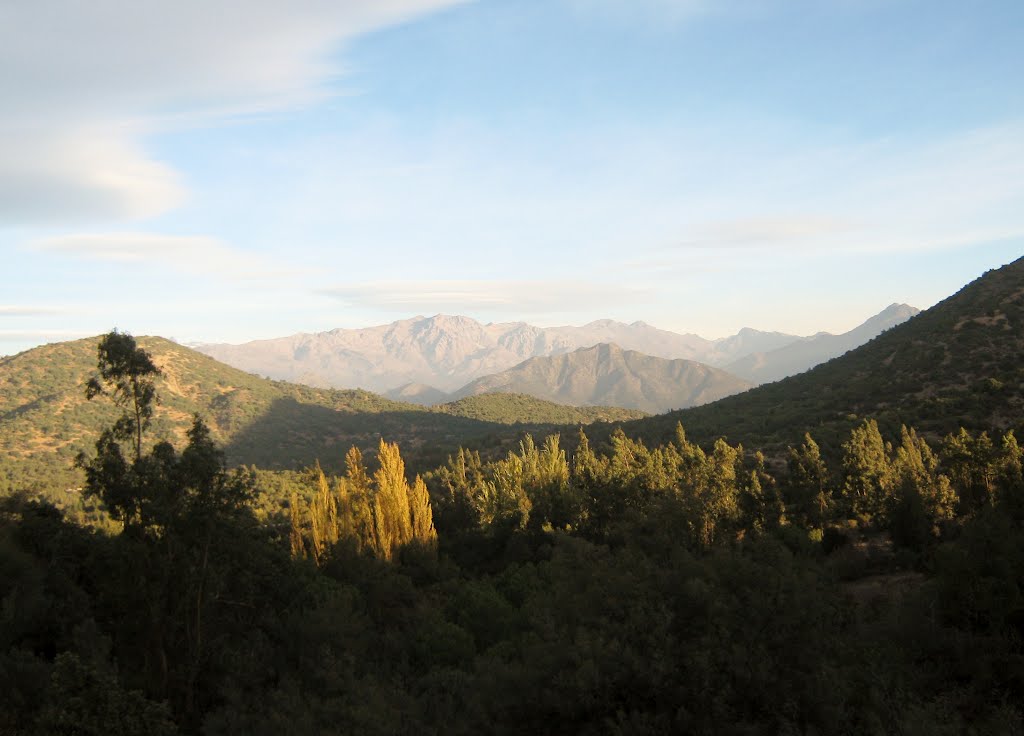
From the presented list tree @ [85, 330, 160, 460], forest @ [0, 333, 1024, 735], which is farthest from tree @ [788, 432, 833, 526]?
tree @ [85, 330, 160, 460]

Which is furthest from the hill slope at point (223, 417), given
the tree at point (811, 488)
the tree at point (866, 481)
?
the tree at point (866, 481)

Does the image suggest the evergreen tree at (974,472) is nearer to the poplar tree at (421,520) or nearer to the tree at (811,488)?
the tree at (811,488)

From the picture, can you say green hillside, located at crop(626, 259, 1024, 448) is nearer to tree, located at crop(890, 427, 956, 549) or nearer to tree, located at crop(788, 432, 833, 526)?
tree, located at crop(788, 432, 833, 526)

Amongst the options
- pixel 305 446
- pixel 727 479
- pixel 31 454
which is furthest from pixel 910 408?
pixel 31 454

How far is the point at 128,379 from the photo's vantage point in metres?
18.8

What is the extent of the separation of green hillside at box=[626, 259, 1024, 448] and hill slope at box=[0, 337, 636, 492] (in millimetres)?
33524

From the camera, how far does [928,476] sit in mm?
29000

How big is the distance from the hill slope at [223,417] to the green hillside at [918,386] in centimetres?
3352

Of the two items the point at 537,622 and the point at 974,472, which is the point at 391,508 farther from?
the point at 974,472

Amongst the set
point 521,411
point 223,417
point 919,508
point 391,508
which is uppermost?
point 223,417

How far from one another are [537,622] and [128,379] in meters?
14.1

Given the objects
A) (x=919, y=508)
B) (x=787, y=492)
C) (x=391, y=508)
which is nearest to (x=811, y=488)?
(x=787, y=492)

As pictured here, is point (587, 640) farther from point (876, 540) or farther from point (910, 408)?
point (910, 408)

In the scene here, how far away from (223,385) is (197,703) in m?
119
